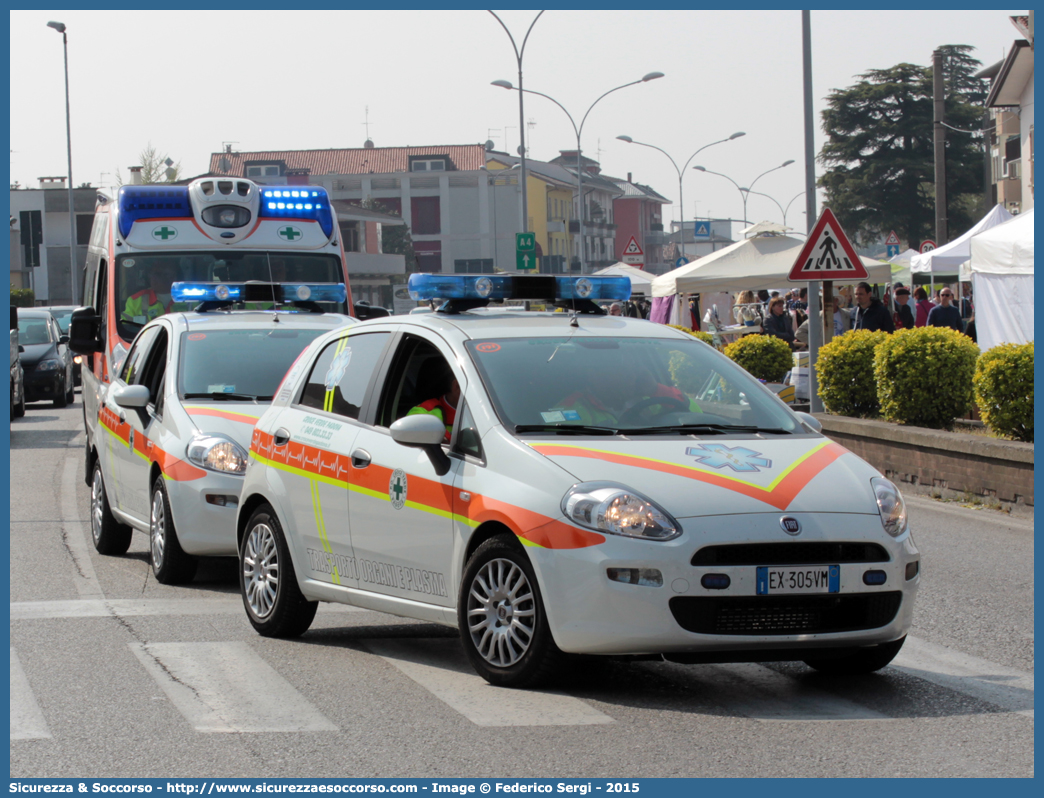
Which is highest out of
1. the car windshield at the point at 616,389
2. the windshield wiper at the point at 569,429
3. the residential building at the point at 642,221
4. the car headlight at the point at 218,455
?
the residential building at the point at 642,221

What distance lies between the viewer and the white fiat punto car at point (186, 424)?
882 centimetres

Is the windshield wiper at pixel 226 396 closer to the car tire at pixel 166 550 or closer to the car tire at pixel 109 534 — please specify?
the car tire at pixel 166 550

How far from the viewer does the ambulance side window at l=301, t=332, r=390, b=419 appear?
7090mm

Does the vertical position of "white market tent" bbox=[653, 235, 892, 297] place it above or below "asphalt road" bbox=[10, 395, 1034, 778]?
above

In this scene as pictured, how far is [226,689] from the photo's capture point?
6086 millimetres

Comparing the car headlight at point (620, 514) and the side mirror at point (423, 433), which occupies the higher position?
the side mirror at point (423, 433)

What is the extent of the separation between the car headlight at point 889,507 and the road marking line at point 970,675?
76 centimetres

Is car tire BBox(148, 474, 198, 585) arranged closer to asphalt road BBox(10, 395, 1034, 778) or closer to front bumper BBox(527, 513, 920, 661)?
asphalt road BBox(10, 395, 1034, 778)

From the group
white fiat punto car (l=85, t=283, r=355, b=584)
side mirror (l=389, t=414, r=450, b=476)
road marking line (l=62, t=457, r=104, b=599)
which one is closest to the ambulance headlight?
road marking line (l=62, t=457, r=104, b=599)

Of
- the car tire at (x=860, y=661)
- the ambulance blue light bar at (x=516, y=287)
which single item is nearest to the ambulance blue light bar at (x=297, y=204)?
the ambulance blue light bar at (x=516, y=287)

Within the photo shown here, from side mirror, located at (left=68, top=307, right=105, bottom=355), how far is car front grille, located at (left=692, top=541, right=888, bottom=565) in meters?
10.1

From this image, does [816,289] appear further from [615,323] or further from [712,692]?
[712,692]

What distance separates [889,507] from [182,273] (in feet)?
35.5

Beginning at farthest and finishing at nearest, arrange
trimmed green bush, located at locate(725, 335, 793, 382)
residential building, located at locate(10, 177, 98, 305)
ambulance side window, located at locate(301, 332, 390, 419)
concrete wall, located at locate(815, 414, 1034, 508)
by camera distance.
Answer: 1. residential building, located at locate(10, 177, 98, 305)
2. trimmed green bush, located at locate(725, 335, 793, 382)
3. concrete wall, located at locate(815, 414, 1034, 508)
4. ambulance side window, located at locate(301, 332, 390, 419)
